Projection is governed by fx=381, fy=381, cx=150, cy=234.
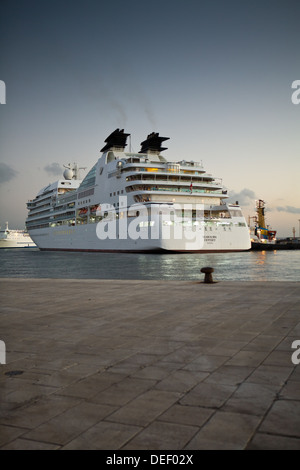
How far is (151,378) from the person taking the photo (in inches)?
168

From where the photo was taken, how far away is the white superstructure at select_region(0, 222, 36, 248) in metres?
147

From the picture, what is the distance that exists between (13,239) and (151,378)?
15519cm

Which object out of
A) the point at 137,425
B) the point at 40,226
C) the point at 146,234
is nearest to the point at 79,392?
the point at 137,425

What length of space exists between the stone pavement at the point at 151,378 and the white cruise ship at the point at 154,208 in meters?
43.3

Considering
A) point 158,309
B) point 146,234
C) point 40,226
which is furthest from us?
point 40,226

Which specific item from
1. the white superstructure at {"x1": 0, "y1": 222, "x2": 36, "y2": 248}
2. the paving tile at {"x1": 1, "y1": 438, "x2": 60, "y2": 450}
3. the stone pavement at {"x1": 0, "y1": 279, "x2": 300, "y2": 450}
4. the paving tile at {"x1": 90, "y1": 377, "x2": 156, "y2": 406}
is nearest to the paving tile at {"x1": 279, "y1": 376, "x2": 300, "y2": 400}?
the stone pavement at {"x1": 0, "y1": 279, "x2": 300, "y2": 450}

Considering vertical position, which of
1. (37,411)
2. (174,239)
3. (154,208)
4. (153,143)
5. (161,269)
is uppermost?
(153,143)

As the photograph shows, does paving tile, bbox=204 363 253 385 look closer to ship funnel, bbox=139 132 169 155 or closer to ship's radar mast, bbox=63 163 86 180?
ship funnel, bbox=139 132 169 155

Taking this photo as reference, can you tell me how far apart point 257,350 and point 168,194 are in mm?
51015

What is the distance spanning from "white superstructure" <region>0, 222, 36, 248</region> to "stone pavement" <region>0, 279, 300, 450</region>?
148 meters

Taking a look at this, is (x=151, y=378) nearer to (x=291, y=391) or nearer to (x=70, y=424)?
(x=70, y=424)

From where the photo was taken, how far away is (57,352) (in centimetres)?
538

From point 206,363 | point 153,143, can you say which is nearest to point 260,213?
point 153,143
